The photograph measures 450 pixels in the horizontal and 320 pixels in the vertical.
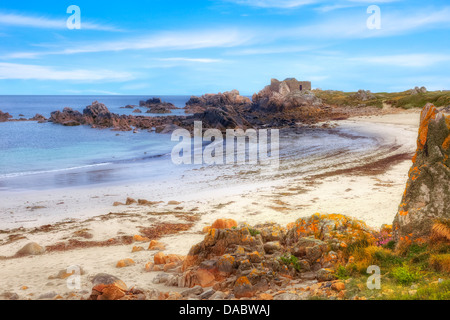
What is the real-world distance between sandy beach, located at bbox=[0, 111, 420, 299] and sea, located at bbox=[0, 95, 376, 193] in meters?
3.70

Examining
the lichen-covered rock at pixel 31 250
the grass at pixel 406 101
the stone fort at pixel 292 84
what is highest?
the stone fort at pixel 292 84

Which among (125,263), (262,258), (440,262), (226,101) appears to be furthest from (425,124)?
(226,101)

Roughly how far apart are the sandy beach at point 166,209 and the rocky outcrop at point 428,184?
15.9ft

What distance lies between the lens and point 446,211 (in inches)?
327

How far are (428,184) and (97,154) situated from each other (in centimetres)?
3808

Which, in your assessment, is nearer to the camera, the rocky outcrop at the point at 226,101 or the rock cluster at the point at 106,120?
the rock cluster at the point at 106,120

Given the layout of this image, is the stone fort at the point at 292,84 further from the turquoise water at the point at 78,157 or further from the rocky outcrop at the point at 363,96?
the turquoise water at the point at 78,157

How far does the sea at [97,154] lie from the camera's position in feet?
88.5

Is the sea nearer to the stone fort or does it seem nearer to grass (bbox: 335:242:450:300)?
grass (bbox: 335:242:450:300)

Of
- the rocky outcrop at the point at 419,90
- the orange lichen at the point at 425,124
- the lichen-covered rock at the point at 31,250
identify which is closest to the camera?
the orange lichen at the point at 425,124

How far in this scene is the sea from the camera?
27.0m

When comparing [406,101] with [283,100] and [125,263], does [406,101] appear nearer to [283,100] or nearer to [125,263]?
[283,100]

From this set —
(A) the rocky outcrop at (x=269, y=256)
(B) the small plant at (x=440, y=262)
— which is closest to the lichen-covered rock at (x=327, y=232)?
(A) the rocky outcrop at (x=269, y=256)

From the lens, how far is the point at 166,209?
703 inches
